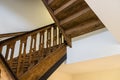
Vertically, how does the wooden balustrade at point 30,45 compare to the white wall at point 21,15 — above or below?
below

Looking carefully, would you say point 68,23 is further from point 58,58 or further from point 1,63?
point 1,63

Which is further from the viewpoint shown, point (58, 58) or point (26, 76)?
point (58, 58)

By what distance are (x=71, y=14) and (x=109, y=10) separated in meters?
1.23

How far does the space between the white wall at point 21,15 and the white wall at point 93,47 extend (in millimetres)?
1353

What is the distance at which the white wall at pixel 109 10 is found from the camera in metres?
1.99

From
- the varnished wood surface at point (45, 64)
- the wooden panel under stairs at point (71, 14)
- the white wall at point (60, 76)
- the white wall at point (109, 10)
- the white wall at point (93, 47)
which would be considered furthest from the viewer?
the white wall at point (60, 76)

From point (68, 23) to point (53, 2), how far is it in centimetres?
53

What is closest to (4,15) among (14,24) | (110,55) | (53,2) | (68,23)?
(14,24)

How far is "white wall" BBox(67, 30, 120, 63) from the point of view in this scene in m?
2.74

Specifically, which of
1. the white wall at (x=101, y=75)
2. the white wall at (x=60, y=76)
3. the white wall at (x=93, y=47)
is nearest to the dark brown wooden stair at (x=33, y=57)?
the white wall at (x=93, y=47)

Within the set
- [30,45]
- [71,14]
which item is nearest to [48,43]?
[30,45]

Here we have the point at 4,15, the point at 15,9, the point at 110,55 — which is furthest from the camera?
the point at 15,9

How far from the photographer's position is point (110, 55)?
2.70 meters

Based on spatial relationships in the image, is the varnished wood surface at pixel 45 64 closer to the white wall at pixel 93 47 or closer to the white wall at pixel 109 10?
the white wall at pixel 93 47
